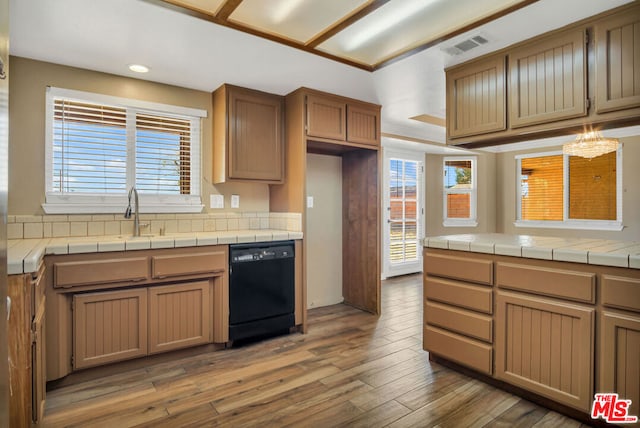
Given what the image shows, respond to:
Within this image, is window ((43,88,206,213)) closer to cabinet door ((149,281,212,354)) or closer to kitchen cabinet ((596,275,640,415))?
cabinet door ((149,281,212,354))

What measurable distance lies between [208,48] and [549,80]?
229 centimetres

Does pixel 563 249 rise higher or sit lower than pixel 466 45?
lower

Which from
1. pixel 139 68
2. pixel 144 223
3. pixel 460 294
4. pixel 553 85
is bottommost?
pixel 460 294

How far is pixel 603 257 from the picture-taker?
1.74 meters

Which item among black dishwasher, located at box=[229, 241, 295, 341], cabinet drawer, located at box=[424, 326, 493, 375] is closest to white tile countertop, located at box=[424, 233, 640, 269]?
cabinet drawer, located at box=[424, 326, 493, 375]

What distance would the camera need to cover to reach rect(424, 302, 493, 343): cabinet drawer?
223 cm

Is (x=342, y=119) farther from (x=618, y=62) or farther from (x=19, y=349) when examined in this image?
(x=19, y=349)

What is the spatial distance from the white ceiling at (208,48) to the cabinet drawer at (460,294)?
65.0 inches

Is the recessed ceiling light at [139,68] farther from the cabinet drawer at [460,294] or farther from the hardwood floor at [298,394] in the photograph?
the cabinet drawer at [460,294]

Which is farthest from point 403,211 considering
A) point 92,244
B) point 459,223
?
point 92,244

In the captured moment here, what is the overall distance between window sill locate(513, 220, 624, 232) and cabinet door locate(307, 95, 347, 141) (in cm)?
457

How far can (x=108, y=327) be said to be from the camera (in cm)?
238

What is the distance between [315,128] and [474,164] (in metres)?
4.33

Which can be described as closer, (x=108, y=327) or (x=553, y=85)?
(x=553, y=85)
